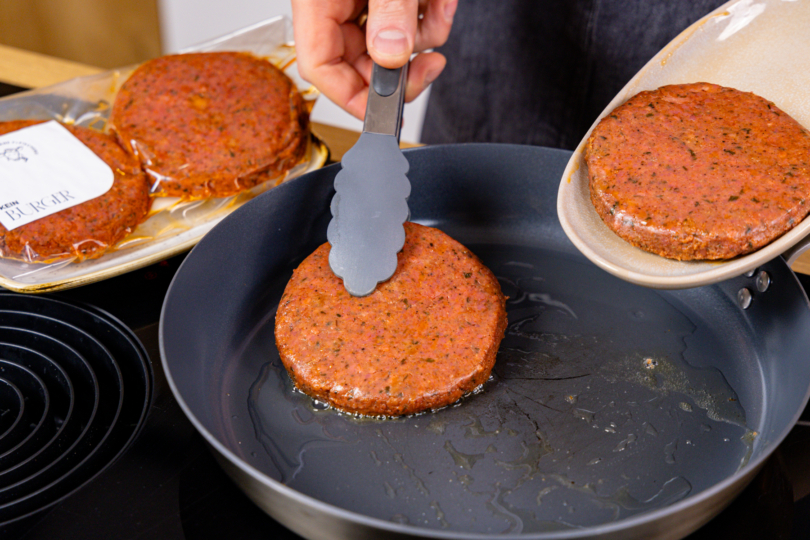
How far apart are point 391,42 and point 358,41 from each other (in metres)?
0.39

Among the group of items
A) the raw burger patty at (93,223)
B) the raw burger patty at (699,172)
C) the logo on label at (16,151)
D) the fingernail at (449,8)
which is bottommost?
the raw burger patty at (93,223)

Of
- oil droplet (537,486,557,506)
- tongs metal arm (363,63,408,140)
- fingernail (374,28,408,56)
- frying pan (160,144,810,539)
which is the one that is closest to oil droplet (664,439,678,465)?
frying pan (160,144,810,539)

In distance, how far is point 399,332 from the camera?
1.03 meters

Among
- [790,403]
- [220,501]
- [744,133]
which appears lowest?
[220,501]

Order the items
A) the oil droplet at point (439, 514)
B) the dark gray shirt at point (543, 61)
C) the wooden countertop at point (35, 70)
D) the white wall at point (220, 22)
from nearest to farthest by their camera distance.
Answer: the oil droplet at point (439, 514), the dark gray shirt at point (543, 61), the wooden countertop at point (35, 70), the white wall at point (220, 22)

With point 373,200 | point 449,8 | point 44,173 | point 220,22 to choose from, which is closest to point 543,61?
point 449,8

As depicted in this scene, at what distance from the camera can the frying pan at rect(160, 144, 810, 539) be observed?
836 mm

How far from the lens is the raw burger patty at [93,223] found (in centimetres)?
115

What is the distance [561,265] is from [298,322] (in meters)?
0.54

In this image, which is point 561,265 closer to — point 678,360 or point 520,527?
point 678,360

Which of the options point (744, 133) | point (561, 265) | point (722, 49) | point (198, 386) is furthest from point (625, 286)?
point (198, 386)

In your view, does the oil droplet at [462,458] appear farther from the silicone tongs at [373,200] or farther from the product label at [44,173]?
the product label at [44,173]

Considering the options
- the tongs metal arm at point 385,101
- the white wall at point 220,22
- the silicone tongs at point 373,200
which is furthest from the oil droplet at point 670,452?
the white wall at point 220,22

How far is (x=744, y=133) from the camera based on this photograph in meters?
1.00
